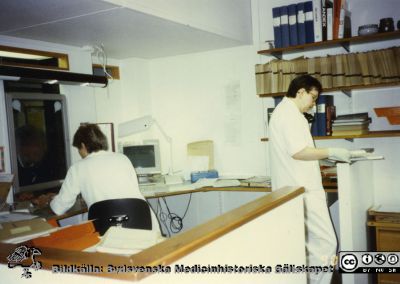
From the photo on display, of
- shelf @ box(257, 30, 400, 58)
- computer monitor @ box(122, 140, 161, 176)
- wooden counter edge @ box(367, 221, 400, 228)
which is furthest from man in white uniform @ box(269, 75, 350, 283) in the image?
computer monitor @ box(122, 140, 161, 176)

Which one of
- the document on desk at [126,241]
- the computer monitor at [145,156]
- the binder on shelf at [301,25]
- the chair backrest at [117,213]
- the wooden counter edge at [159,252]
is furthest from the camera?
the computer monitor at [145,156]

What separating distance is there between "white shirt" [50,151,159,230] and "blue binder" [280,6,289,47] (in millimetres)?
1816

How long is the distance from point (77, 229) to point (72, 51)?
7.52 ft

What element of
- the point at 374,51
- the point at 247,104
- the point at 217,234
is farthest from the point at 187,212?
the point at 217,234

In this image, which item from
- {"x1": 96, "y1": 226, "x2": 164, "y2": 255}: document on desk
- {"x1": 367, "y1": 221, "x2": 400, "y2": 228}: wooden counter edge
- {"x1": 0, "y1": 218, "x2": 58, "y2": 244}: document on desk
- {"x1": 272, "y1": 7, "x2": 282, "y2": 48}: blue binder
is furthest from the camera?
{"x1": 272, "y1": 7, "x2": 282, "y2": 48}: blue binder

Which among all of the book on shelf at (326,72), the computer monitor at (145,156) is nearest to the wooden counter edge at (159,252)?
the book on shelf at (326,72)

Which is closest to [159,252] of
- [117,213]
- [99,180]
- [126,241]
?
[126,241]

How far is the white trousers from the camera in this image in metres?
2.55

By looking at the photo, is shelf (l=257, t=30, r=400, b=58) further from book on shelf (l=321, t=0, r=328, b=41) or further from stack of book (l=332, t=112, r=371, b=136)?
stack of book (l=332, t=112, r=371, b=136)

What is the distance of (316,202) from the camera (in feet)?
8.43

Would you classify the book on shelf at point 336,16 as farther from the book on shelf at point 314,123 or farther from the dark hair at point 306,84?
the dark hair at point 306,84

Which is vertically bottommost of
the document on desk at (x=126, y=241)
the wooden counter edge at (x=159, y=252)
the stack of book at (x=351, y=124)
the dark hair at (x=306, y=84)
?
the document on desk at (x=126, y=241)

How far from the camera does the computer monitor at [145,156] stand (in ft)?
12.8

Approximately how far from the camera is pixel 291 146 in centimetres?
253
